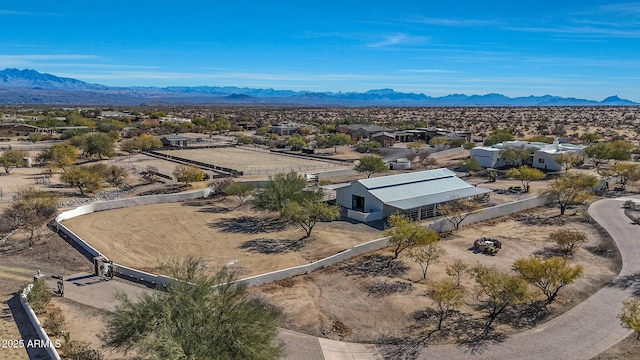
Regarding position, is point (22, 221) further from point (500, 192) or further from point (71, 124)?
point (71, 124)

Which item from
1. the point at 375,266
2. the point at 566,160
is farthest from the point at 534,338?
the point at 566,160

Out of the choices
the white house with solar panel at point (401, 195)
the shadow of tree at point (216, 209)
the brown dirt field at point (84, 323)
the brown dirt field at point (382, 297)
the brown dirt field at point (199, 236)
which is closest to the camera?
the brown dirt field at point (84, 323)

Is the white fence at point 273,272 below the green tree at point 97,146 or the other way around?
below

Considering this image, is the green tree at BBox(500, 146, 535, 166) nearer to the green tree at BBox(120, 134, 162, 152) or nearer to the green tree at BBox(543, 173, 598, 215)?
the green tree at BBox(543, 173, 598, 215)

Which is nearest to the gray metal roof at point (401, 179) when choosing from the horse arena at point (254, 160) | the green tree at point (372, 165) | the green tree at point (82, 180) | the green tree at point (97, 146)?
the green tree at point (372, 165)

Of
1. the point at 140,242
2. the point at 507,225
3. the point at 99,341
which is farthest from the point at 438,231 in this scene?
the point at 99,341

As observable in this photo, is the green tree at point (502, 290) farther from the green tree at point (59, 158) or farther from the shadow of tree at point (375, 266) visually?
the green tree at point (59, 158)
